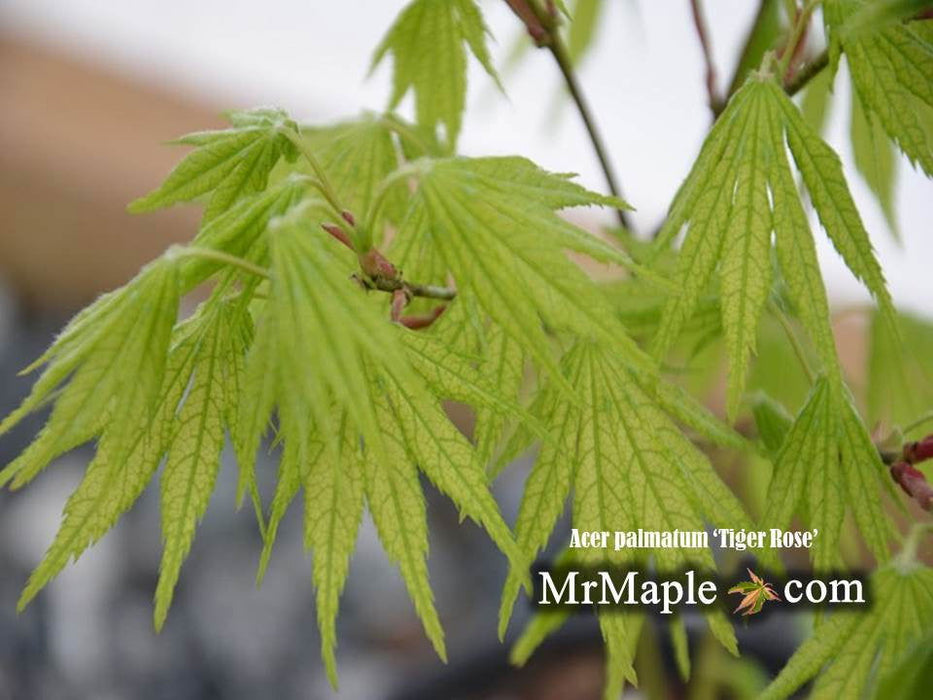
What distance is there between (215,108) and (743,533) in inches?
70.7

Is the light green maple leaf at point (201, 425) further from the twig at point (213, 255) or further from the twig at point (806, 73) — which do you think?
the twig at point (806, 73)

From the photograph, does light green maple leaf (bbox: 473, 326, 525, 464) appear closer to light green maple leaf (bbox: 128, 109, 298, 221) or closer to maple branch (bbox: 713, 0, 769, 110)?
light green maple leaf (bbox: 128, 109, 298, 221)

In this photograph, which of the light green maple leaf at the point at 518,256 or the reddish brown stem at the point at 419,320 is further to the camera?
the reddish brown stem at the point at 419,320

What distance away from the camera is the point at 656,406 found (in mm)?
449

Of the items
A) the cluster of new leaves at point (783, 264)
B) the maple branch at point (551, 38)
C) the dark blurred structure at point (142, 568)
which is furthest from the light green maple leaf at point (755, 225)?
the dark blurred structure at point (142, 568)

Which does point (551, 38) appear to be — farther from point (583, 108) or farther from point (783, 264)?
point (783, 264)

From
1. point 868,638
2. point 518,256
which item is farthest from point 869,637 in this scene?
point 518,256

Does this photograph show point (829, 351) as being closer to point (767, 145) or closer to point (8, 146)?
point (767, 145)

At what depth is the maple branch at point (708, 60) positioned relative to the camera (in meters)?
0.59

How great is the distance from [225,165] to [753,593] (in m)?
0.33

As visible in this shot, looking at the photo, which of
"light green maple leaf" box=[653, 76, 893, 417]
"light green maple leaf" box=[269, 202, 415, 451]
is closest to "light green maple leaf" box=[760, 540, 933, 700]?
"light green maple leaf" box=[653, 76, 893, 417]

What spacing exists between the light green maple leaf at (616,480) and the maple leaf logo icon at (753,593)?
88mm

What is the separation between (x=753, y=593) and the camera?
53cm

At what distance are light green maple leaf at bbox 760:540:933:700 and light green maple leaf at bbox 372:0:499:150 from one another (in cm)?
33
